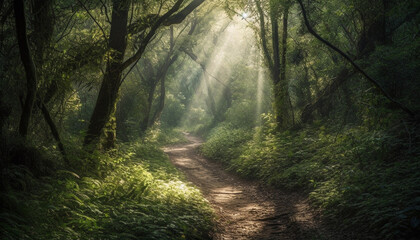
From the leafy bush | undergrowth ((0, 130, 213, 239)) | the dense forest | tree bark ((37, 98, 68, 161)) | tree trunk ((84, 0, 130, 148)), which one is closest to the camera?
undergrowth ((0, 130, 213, 239))

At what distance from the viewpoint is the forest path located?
5.48 metres

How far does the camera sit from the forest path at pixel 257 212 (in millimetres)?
5480

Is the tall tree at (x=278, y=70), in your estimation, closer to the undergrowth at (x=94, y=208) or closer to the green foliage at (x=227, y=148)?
the green foliage at (x=227, y=148)

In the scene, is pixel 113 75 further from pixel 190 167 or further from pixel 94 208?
pixel 190 167

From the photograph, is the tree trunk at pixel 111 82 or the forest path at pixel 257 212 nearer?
the forest path at pixel 257 212

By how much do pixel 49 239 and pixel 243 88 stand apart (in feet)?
72.3

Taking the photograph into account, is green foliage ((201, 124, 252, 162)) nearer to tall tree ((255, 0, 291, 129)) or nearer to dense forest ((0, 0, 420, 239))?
dense forest ((0, 0, 420, 239))

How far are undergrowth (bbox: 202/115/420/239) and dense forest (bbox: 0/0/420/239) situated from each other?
0.03m

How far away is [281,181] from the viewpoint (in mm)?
8727

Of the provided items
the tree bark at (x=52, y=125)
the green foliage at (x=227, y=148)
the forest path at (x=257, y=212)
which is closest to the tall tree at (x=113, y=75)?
the tree bark at (x=52, y=125)

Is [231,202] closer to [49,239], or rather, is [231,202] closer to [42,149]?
[42,149]

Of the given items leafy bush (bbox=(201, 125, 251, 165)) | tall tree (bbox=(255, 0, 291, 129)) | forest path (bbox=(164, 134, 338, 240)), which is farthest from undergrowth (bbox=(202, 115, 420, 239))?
leafy bush (bbox=(201, 125, 251, 165))

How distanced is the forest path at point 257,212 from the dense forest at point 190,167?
0.13 metres

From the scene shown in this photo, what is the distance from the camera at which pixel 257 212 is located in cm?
690
